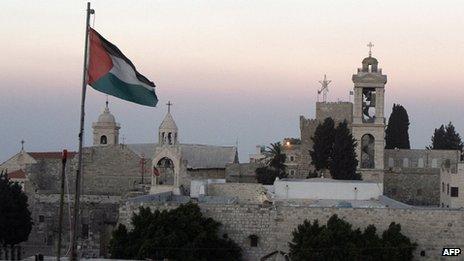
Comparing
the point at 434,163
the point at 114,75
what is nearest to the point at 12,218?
the point at 114,75

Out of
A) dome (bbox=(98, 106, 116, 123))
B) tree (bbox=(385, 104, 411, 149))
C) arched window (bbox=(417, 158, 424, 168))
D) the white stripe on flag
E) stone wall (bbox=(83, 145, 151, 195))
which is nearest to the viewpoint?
the white stripe on flag

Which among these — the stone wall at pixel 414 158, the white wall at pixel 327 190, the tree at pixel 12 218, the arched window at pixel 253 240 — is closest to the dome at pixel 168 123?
the white wall at pixel 327 190

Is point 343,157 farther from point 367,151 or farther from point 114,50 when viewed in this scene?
point 114,50

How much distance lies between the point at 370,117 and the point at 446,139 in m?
20.0

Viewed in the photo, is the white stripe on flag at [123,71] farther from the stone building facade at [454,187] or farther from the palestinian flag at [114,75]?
the stone building facade at [454,187]

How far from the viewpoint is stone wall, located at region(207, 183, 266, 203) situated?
38.0 m

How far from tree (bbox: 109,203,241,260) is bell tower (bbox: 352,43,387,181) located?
22.3 metres

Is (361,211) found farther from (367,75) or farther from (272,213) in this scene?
(367,75)

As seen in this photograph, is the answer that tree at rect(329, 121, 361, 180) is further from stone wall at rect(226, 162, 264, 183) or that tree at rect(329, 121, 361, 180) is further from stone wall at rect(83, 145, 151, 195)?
stone wall at rect(83, 145, 151, 195)

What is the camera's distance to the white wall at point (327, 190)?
36.7 meters

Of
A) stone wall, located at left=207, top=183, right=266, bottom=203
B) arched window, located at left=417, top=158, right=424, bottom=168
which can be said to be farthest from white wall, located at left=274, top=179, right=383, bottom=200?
arched window, located at left=417, top=158, right=424, bottom=168

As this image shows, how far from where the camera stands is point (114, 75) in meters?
14.6

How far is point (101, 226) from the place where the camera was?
139 ft

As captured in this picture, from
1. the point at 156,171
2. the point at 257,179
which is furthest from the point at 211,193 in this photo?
the point at 257,179
